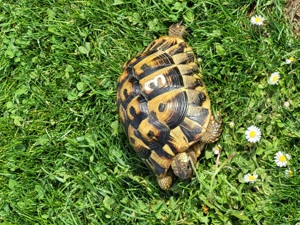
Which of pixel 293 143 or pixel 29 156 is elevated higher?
pixel 293 143

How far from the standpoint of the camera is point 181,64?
14.4 feet

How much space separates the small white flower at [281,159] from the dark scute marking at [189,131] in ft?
2.00

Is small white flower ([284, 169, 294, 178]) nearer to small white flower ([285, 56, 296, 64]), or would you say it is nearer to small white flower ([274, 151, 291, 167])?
small white flower ([274, 151, 291, 167])

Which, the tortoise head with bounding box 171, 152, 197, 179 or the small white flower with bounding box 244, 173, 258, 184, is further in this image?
the tortoise head with bounding box 171, 152, 197, 179

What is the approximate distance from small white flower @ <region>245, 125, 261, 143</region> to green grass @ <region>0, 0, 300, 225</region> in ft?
0.26

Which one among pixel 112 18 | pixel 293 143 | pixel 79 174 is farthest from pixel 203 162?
pixel 112 18

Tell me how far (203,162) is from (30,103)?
1799 mm

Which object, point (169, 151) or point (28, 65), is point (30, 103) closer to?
point (28, 65)

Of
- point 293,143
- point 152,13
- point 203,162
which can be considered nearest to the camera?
→ point 293,143

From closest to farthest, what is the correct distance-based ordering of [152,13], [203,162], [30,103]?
[203,162]
[152,13]
[30,103]

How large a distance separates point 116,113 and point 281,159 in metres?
1.51

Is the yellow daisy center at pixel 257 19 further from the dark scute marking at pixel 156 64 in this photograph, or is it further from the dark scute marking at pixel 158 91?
the dark scute marking at pixel 158 91

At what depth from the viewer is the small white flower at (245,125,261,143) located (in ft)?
13.8

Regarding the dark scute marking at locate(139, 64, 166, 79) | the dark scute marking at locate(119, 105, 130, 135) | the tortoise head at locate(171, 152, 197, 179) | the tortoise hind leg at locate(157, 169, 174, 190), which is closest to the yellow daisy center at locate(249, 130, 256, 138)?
the tortoise head at locate(171, 152, 197, 179)
